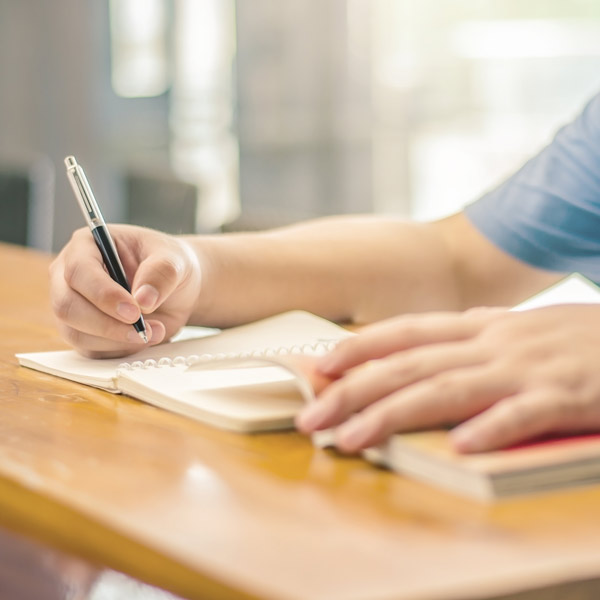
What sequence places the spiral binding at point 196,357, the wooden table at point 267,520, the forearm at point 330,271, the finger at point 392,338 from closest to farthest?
the wooden table at point 267,520 < the finger at point 392,338 < the spiral binding at point 196,357 < the forearm at point 330,271

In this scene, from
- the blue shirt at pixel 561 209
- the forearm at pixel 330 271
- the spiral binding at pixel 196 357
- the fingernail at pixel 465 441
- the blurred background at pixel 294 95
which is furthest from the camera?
the blurred background at pixel 294 95

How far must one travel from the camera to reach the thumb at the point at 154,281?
2.56 feet

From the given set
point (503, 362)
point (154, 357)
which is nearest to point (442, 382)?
point (503, 362)

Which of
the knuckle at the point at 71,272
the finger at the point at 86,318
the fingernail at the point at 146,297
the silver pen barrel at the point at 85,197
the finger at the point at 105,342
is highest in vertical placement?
the silver pen barrel at the point at 85,197

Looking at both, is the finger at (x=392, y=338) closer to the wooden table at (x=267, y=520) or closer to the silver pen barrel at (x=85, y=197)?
the wooden table at (x=267, y=520)

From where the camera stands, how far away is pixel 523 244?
44.5 inches

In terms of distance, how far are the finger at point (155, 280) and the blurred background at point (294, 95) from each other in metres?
3.53

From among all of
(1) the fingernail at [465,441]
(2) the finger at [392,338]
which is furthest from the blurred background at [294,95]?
(1) the fingernail at [465,441]

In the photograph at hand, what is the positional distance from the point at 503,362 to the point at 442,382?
4 cm

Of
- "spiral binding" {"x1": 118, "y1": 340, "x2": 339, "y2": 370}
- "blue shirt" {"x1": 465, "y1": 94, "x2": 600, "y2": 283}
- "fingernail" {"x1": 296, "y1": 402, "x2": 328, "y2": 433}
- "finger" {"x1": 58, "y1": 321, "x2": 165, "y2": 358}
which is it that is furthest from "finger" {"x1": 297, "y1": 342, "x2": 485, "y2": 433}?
"blue shirt" {"x1": 465, "y1": 94, "x2": 600, "y2": 283}

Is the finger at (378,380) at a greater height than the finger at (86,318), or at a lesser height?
greater

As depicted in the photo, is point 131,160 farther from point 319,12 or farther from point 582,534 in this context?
point 582,534

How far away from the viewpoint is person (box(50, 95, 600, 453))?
0.52 metres

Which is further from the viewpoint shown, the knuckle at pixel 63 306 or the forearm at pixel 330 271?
the forearm at pixel 330 271
